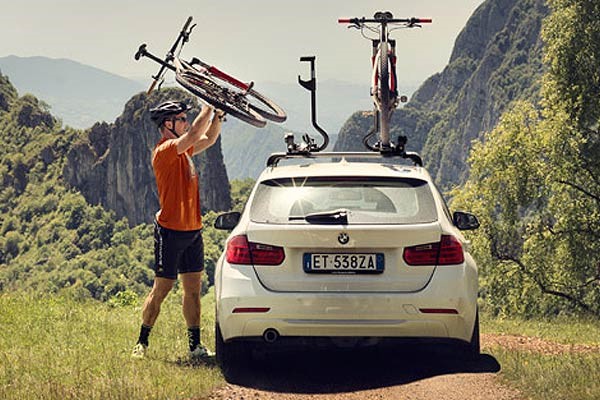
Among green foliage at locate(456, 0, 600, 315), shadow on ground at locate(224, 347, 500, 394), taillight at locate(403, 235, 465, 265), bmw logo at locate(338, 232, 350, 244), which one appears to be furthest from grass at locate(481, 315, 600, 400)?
A: green foliage at locate(456, 0, 600, 315)

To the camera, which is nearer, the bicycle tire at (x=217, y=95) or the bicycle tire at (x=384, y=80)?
the bicycle tire at (x=217, y=95)

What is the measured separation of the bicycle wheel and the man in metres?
1.79

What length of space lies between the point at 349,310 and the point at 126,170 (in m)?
179

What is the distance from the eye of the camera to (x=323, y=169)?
688 centimetres

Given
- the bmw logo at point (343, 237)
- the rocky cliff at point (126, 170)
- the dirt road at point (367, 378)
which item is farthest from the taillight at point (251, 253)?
the rocky cliff at point (126, 170)

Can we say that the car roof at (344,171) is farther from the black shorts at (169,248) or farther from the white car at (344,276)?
the black shorts at (169,248)

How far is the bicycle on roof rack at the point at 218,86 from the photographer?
8.62m

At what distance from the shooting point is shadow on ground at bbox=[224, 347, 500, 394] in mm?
6273

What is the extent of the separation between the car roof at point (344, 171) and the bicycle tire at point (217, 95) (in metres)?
1.10

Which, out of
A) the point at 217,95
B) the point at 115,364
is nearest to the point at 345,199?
the point at 115,364

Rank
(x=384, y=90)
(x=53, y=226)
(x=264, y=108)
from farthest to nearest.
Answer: (x=53, y=226) → (x=384, y=90) → (x=264, y=108)

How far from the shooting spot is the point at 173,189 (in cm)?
726

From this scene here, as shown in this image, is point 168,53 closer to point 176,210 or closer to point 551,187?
point 176,210

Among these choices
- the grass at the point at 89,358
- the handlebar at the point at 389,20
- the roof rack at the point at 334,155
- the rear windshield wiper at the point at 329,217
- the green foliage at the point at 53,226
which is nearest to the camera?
the grass at the point at 89,358
